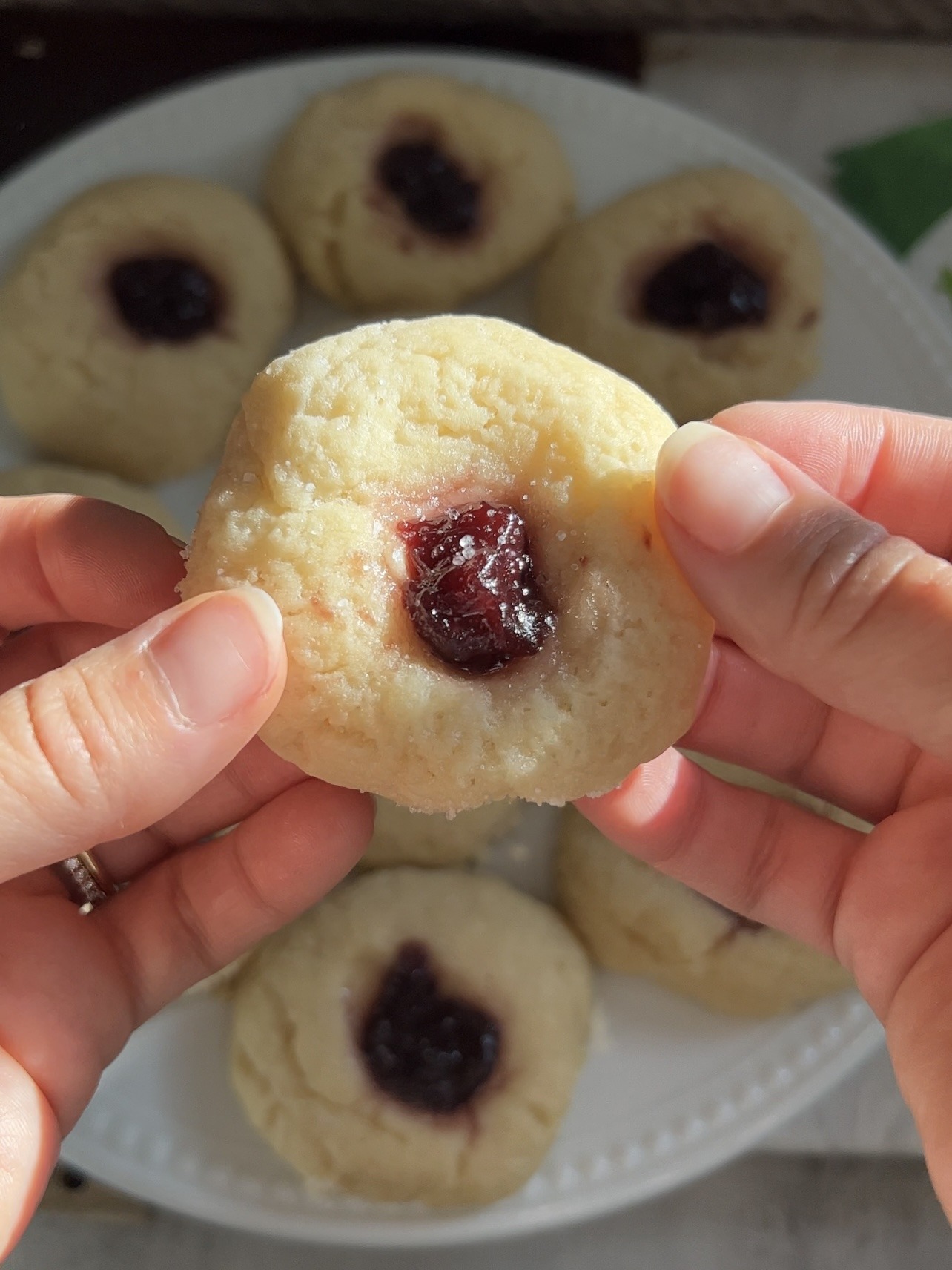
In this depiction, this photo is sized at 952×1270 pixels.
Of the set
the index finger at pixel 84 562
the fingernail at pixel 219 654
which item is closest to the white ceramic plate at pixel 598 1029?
the index finger at pixel 84 562

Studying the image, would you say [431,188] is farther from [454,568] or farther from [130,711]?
[130,711]

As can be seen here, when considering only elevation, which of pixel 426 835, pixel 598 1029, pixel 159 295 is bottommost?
pixel 598 1029

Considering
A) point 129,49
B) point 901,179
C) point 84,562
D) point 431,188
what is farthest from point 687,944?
point 129,49

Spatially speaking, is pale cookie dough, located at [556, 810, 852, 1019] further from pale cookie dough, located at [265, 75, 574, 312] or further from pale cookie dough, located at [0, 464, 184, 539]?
pale cookie dough, located at [265, 75, 574, 312]

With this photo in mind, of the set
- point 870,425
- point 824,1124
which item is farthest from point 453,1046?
point 870,425

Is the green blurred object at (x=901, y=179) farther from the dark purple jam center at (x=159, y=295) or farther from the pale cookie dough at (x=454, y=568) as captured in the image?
the pale cookie dough at (x=454, y=568)

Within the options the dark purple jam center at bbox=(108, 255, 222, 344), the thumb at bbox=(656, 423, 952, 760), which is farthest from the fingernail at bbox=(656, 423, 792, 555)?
the dark purple jam center at bbox=(108, 255, 222, 344)
